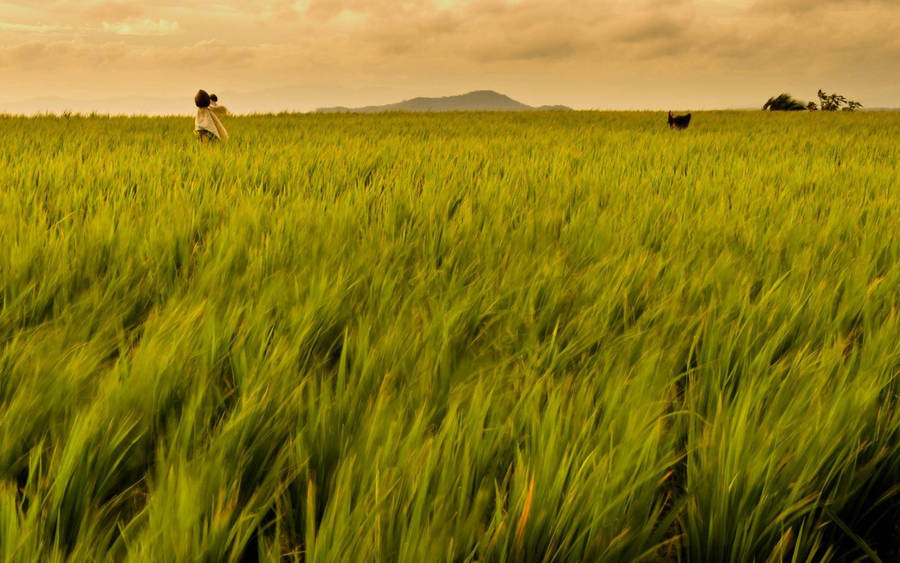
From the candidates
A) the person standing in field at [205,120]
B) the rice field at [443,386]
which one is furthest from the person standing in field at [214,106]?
the rice field at [443,386]

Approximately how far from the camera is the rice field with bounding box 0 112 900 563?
1.92ft

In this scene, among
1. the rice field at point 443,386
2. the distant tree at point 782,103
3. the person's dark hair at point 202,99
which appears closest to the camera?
the rice field at point 443,386

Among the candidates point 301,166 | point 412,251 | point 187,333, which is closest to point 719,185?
point 412,251

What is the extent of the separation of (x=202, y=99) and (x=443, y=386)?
18.4ft

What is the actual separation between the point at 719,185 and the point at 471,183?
1.23 metres

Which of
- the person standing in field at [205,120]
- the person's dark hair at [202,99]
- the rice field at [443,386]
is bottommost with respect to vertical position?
the rice field at [443,386]

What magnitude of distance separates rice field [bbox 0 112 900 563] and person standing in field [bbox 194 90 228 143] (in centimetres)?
395

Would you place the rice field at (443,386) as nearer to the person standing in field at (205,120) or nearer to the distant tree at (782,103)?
the person standing in field at (205,120)

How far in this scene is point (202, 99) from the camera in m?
5.61

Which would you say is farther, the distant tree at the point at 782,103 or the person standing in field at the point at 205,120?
the distant tree at the point at 782,103

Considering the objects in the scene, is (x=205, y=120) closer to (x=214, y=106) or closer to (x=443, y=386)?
(x=214, y=106)

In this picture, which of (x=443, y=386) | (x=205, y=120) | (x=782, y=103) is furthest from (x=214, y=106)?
(x=782, y=103)

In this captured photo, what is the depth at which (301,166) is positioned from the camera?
329cm

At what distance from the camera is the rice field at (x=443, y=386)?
0.59m
